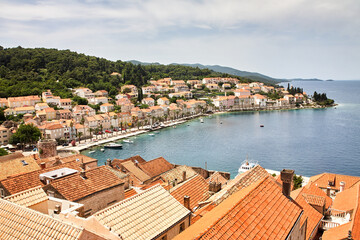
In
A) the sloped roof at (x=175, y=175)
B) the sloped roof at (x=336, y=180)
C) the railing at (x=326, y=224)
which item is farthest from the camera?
the sloped roof at (x=175, y=175)

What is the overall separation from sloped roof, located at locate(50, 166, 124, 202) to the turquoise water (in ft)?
102

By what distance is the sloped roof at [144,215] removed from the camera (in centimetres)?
685

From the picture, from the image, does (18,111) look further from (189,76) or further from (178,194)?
(189,76)

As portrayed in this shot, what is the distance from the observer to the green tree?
2181 inches

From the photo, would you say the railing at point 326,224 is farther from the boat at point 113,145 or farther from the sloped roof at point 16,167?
the boat at point 113,145

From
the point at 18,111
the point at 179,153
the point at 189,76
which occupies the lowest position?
the point at 179,153

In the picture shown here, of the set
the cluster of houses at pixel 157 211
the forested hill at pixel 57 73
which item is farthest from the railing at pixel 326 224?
the forested hill at pixel 57 73

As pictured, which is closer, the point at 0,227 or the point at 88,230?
the point at 88,230

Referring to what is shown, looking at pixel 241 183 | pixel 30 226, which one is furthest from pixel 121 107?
pixel 30 226

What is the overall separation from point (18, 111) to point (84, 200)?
7962cm

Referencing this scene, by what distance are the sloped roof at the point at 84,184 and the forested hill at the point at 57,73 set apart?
92.1 m

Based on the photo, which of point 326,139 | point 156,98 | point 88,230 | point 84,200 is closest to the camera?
point 88,230

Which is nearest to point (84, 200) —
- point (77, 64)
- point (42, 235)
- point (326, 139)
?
point (42, 235)

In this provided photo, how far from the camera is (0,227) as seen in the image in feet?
21.1
